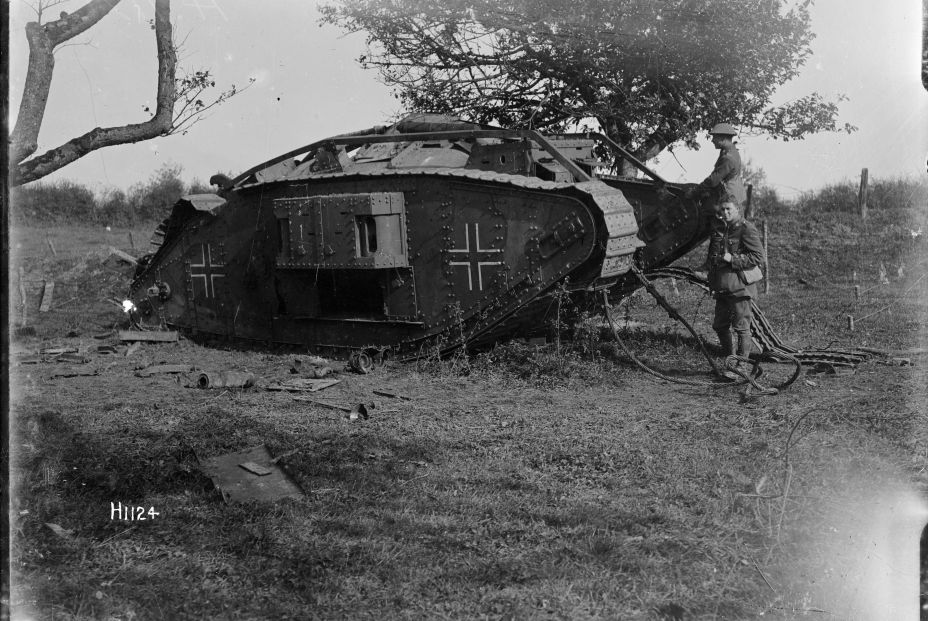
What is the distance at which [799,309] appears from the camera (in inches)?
538

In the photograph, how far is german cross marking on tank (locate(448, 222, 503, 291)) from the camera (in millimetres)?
10143

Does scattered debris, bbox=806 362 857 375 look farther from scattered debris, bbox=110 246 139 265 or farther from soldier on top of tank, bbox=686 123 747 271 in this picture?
scattered debris, bbox=110 246 139 265

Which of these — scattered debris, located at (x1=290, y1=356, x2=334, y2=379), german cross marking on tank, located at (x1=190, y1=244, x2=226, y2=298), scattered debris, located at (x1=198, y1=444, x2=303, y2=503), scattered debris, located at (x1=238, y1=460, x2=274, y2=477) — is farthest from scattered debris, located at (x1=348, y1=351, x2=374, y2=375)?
scattered debris, located at (x1=238, y1=460, x2=274, y2=477)

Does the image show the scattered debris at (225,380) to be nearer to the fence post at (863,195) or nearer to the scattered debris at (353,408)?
the scattered debris at (353,408)

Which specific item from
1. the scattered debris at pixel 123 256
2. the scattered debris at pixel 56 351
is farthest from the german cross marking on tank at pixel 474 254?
the scattered debris at pixel 123 256

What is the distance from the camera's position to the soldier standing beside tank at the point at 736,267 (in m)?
9.62

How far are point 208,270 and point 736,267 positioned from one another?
22.1ft

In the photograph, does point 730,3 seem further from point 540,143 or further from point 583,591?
point 583,591

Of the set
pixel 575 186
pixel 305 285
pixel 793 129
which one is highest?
pixel 793 129

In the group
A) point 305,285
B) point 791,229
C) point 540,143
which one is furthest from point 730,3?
point 791,229

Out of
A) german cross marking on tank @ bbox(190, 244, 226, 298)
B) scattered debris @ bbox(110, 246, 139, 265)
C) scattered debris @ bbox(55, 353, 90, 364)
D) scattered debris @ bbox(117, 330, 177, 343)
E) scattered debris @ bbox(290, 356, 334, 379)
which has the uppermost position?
scattered debris @ bbox(110, 246, 139, 265)

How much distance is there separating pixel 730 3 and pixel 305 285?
618 centimetres

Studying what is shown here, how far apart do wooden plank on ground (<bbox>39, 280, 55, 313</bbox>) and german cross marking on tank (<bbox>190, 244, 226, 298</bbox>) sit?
17.8 ft

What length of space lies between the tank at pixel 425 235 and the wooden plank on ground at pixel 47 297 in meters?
5.91
